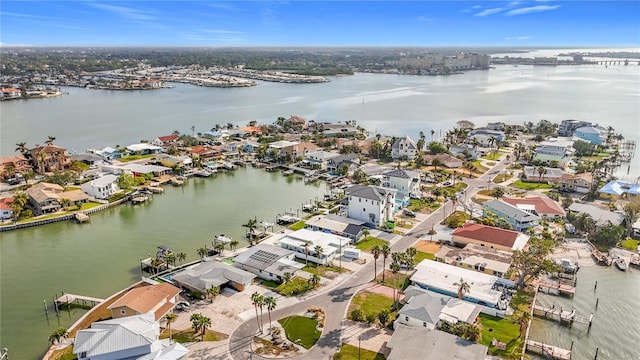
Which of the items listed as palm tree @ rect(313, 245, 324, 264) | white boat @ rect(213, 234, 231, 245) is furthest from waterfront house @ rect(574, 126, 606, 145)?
white boat @ rect(213, 234, 231, 245)

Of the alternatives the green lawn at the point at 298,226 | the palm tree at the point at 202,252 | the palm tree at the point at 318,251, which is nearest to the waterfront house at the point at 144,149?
the green lawn at the point at 298,226

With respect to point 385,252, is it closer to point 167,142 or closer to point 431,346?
point 431,346

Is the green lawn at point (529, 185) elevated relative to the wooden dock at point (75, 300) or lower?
elevated

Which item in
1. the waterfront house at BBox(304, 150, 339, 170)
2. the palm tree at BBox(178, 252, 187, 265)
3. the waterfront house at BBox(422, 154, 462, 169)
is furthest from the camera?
the waterfront house at BBox(304, 150, 339, 170)

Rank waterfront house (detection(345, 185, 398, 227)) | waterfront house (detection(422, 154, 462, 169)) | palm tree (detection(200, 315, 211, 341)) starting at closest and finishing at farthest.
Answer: palm tree (detection(200, 315, 211, 341)), waterfront house (detection(345, 185, 398, 227)), waterfront house (detection(422, 154, 462, 169))

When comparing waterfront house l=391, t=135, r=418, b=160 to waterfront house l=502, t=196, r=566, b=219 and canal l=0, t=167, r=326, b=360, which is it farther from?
waterfront house l=502, t=196, r=566, b=219

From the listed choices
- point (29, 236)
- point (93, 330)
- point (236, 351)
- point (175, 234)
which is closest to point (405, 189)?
point (175, 234)

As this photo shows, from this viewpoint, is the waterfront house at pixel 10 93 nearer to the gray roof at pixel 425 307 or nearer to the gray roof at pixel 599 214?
the gray roof at pixel 425 307
